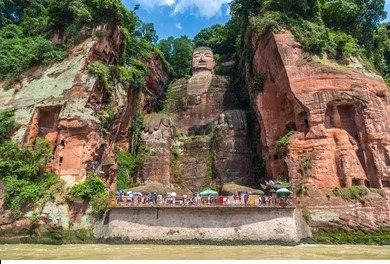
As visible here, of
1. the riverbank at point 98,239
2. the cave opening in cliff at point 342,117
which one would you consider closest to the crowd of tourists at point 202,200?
the riverbank at point 98,239

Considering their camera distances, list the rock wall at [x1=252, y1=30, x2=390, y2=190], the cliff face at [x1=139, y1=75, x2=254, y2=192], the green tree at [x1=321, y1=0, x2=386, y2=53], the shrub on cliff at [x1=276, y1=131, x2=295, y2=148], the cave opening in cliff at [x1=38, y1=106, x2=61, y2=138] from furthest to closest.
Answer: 1. the green tree at [x1=321, y1=0, x2=386, y2=53]
2. the cliff face at [x1=139, y1=75, x2=254, y2=192]
3. the cave opening in cliff at [x1=38, y1=106, x2=61, y2=138]
4. the shrub on cliff at [x1=276, y1=131, x2=295, y2=148]
5. the rock wall at [x1=252, y1=30, x2=390, y2=190]

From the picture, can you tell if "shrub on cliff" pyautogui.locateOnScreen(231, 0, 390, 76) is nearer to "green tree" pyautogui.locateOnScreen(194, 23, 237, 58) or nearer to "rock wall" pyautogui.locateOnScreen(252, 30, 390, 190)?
"rock wall" pyautogui.locateOnScreen(252, 30, 390, 190)

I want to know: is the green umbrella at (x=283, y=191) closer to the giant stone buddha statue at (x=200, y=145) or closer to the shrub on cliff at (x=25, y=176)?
the giant stone buddha statue at (x=200, y=145)

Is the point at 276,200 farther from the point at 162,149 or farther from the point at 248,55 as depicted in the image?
the point at 248,55

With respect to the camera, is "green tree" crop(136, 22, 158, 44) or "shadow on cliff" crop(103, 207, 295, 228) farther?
"green tree" crop(136, 22, 158, 44)

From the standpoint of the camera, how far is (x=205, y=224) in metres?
21.3

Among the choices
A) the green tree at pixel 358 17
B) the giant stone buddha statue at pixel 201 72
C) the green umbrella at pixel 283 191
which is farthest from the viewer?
the giant stone buddha statue at pixel 201 72

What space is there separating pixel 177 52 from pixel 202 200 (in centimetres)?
3251

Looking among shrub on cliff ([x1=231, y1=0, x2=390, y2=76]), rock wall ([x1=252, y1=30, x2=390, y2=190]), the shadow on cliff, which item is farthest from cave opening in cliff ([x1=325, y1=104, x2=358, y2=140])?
the shadow on cliff

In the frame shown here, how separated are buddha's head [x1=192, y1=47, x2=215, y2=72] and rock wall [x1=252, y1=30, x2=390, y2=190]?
16.2m

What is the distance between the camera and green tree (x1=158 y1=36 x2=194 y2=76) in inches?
1969

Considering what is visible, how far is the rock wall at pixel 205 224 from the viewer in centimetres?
2072

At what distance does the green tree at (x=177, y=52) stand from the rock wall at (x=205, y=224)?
30169 millimetres

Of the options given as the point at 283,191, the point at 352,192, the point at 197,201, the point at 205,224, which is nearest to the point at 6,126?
the point at 197,201
